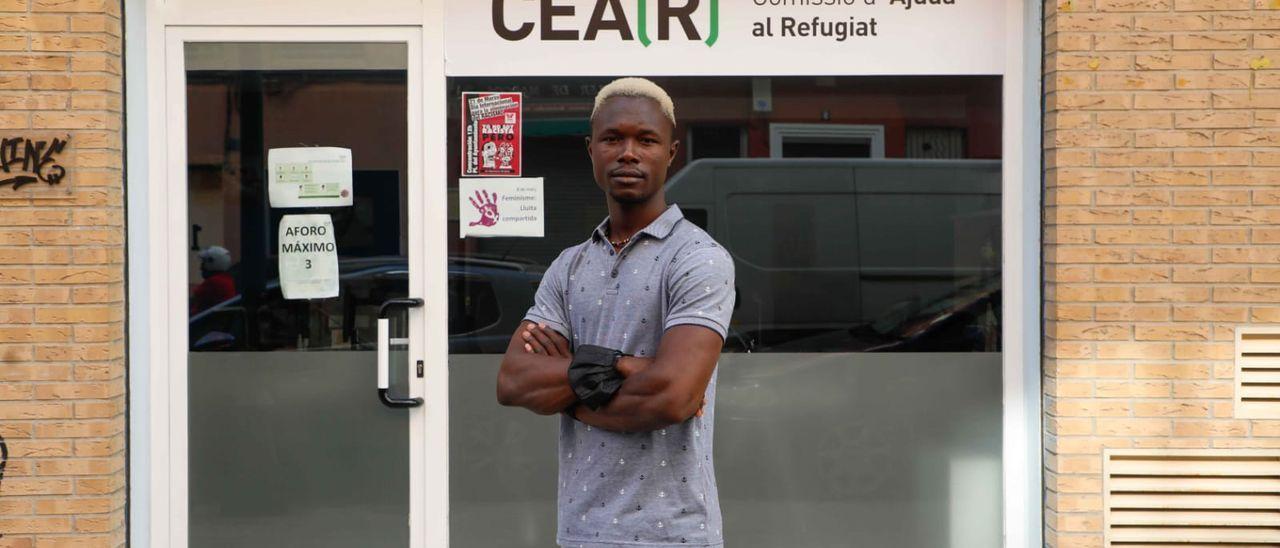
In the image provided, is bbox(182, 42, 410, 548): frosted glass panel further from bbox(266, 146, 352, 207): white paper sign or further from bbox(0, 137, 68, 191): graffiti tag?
bbox(0, 137, 68, 191): graffiti tag

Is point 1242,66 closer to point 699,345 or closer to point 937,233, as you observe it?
point 937,233

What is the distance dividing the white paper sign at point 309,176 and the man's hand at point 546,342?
2302 millimetres

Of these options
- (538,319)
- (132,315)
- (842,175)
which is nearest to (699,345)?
(538,319)

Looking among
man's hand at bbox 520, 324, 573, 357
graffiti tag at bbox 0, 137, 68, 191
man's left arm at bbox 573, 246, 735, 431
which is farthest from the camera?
graffiti tag at bbox 0, 137, 68, 191

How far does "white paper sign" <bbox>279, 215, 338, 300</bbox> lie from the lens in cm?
486

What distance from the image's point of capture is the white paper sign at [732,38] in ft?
16.0

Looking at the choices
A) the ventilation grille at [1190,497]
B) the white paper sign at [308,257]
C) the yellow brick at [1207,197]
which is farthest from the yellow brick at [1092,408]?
the white paper sign at [308,257]

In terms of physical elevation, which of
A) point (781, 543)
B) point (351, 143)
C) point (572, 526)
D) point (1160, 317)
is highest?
point (351, 143)

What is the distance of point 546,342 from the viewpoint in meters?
2.76

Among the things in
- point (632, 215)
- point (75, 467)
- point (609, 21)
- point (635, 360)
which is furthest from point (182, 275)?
point (635, 360)

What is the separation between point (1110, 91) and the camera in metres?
4.56

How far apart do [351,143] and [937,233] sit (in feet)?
7.44

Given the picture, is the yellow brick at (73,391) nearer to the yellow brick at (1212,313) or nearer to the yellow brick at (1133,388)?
the yellow brick at (1133,388)

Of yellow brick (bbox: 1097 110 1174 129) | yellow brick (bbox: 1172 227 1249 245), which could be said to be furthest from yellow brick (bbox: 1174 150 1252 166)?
yellow brick (bbox: 1172 227 1249 245)
